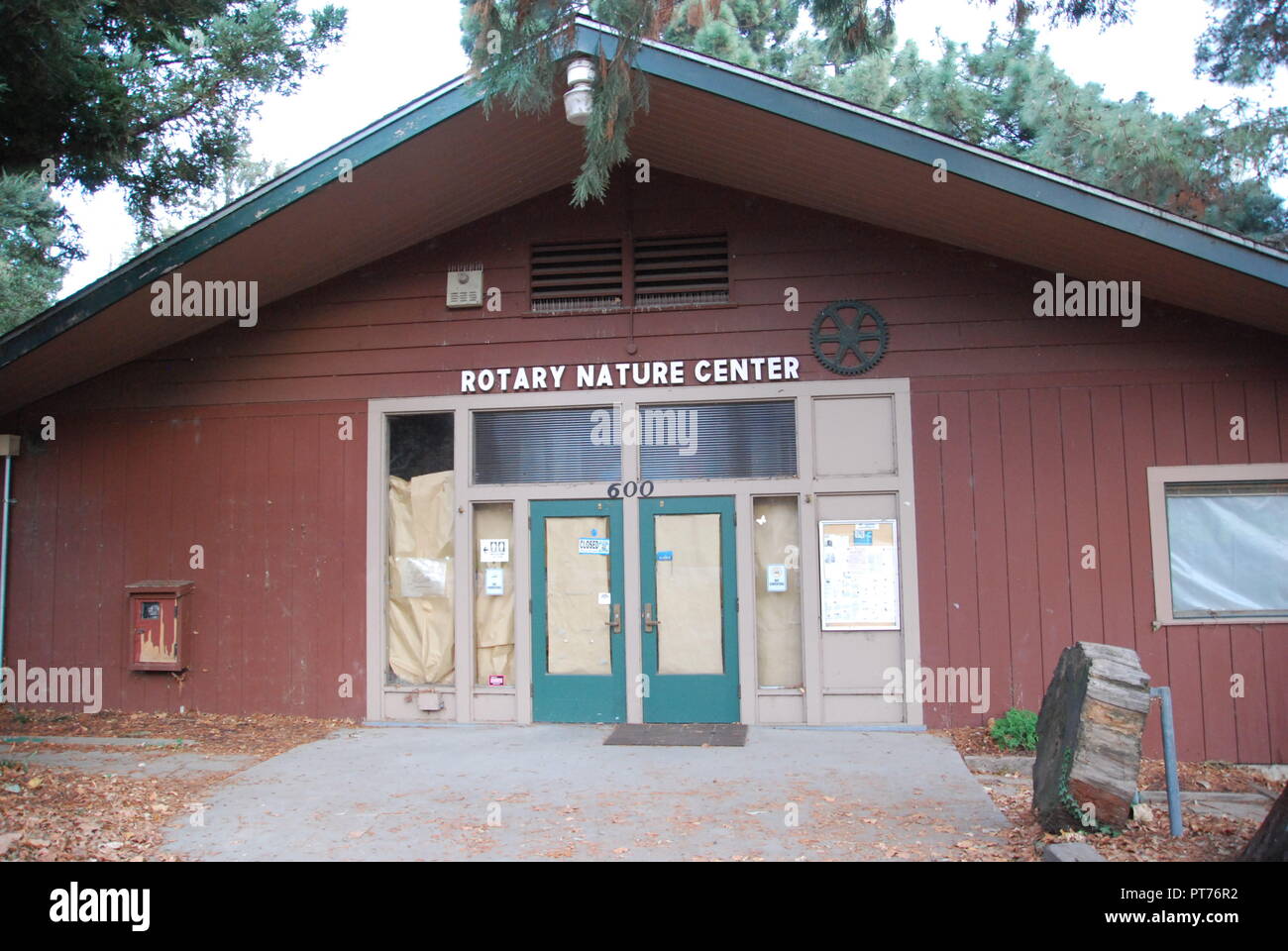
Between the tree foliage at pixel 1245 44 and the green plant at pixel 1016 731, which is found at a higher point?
the tree foliage at pixel 1245 44

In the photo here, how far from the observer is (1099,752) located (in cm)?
515

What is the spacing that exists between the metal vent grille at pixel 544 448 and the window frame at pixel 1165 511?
14.5ft

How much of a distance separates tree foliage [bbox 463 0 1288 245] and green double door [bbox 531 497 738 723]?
289 cm

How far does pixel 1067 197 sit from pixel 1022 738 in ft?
13.4

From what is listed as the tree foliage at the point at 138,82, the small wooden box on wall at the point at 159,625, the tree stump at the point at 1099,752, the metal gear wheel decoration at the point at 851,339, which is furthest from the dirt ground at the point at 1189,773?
the tree foliage at the point at 138,82

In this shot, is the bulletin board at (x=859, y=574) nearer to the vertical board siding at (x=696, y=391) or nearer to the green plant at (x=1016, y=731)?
Result: the vertical board siding at (x=696, y=391)

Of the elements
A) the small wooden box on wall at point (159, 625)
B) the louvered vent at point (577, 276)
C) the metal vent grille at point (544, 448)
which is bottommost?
the small wooden box on wall at point (159, 625)

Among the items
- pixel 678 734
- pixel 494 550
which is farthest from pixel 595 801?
pixel 494 550

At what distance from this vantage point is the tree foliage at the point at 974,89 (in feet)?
20.4

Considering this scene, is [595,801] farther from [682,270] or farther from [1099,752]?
[682,270]

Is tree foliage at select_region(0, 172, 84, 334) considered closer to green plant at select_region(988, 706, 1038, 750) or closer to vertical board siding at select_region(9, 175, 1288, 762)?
vertical board siding at select_region(9, 175, 1288, 762)

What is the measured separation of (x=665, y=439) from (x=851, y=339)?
1.81 m

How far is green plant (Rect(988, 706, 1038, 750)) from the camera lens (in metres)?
7.84

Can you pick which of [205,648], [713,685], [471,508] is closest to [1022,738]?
[713,685]
